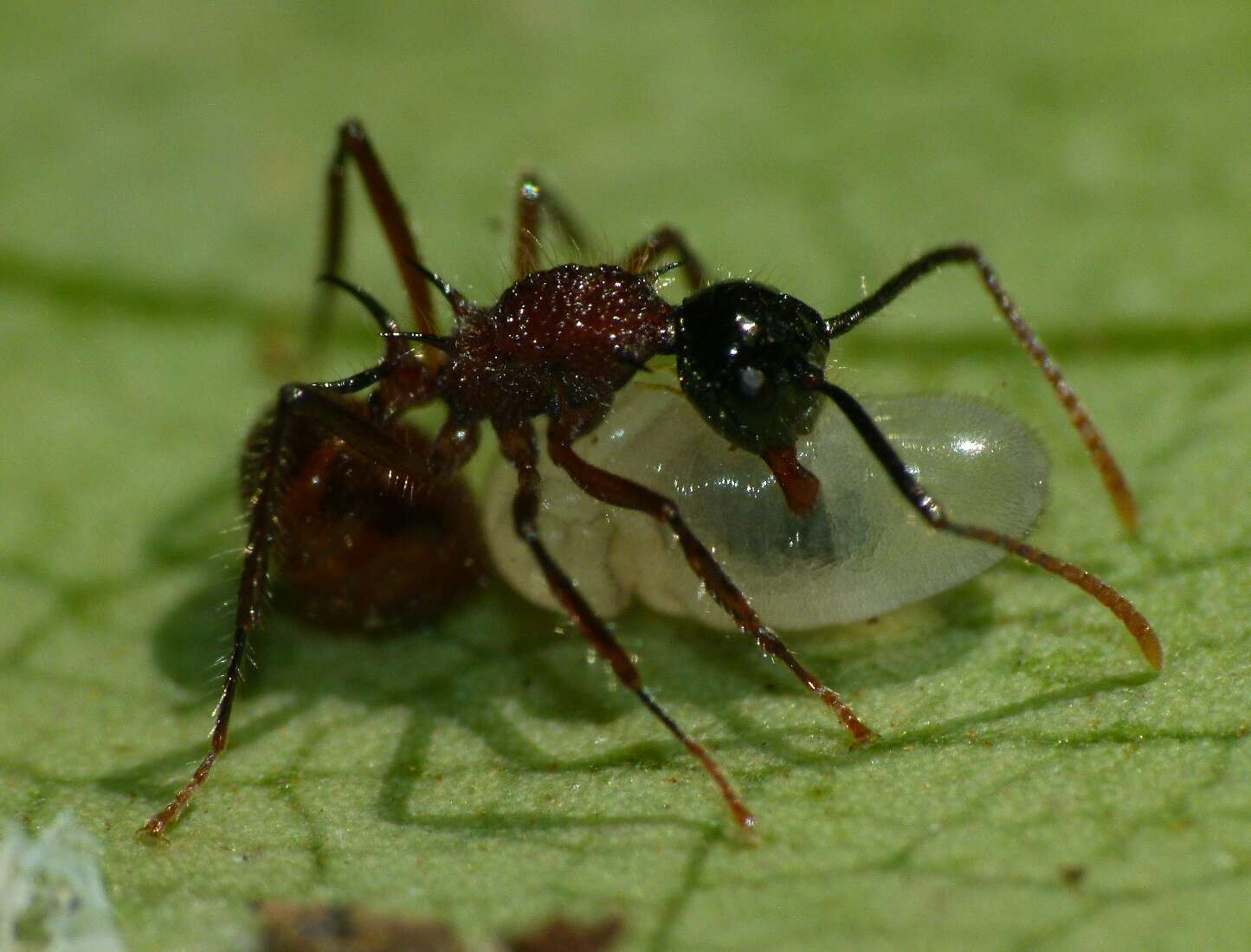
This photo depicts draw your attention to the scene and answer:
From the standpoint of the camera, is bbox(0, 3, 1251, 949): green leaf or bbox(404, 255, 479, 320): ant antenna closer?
bbox(0, 3, 1251, 949): green leaf

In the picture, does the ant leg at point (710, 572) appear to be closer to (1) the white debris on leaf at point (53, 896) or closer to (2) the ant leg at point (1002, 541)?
(2) the ant leg at point (1002, 541)

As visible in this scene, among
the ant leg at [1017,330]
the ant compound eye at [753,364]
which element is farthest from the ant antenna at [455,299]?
the ant leg at [1017,330]

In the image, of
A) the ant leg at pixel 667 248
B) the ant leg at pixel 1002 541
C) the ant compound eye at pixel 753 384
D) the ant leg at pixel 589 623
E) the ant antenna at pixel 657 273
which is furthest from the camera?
the ant leg at pixel 667 248

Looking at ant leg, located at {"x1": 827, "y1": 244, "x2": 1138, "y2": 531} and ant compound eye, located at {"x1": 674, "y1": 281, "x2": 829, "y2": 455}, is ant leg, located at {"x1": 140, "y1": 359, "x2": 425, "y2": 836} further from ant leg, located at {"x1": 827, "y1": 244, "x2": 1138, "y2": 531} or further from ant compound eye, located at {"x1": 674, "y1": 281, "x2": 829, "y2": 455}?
ant leg, located at {"x1": 827, "y1": 244, "x2": 1138, "y2": 531}

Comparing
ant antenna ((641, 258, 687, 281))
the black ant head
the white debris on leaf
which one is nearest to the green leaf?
the white debris on leaf

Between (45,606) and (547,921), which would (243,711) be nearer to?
(45,606)
